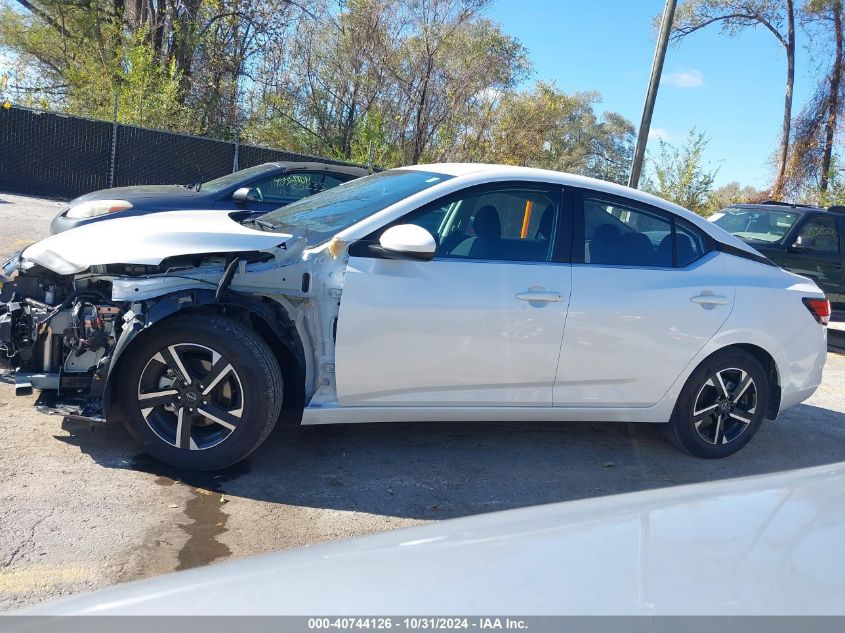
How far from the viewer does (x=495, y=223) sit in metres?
4.38

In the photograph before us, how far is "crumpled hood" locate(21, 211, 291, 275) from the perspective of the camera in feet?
12.7

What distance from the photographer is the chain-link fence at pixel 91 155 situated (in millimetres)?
16094

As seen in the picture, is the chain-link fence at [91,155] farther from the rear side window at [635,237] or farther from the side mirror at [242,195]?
the rear side window at [635,237]

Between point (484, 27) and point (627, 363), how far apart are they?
65.7 feet

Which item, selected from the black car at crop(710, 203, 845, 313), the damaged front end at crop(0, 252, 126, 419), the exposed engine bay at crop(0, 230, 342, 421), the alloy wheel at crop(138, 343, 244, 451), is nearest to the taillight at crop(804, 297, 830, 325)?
the exposed engine bay at crop(0, 230, 342, 421)

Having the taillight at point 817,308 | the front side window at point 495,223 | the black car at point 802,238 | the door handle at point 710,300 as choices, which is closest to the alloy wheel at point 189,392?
the front side window at point 495,223

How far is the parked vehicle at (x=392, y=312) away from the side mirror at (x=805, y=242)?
→ 672 cm

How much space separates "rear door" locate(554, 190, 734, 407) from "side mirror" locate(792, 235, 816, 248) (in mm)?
6895

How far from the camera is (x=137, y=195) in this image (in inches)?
341

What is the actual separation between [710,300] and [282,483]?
2796 millimetres

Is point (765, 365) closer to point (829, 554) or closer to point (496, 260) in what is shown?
point (496, 260)

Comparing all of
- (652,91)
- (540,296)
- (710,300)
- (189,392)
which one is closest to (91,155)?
(652,91)

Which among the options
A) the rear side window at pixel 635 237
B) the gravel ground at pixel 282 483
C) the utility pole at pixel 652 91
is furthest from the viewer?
the utility pole at pixel 652 91

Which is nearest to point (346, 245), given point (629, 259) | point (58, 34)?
point (629, 259)
